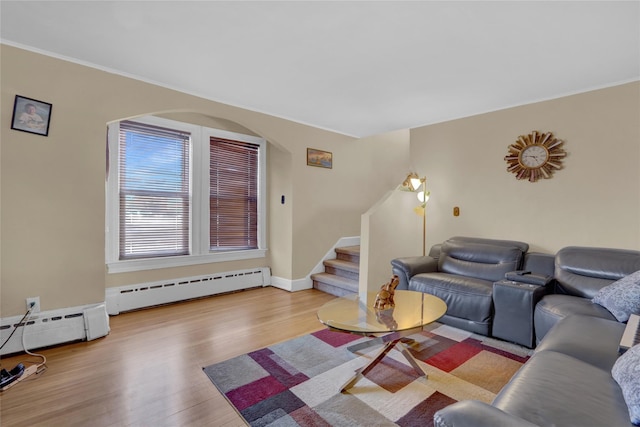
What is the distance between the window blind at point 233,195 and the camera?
4.03m

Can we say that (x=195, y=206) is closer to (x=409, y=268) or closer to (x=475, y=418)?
(x=409, y=268)

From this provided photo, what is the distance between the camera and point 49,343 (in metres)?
2.49

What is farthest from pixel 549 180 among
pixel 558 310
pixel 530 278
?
pixel 558 310

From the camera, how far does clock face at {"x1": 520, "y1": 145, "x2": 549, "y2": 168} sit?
130 inches

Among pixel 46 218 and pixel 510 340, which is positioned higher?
pixel 46 218

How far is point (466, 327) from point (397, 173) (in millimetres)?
3521

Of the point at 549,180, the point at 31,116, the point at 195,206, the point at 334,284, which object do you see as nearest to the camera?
the point at 31,116

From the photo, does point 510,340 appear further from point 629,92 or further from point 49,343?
point 49,343

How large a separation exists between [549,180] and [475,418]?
3.31 metres

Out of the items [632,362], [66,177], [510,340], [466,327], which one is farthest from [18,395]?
[510,340]

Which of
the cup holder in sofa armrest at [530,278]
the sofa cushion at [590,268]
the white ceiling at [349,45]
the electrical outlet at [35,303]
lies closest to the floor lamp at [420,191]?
the white ceiling at [349,45]

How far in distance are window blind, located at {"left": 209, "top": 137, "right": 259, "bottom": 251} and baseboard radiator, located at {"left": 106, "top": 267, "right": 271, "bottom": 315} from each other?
40 centimetres

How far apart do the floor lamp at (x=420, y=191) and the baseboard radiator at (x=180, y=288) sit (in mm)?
2300

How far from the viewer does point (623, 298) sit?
1.98 metres
